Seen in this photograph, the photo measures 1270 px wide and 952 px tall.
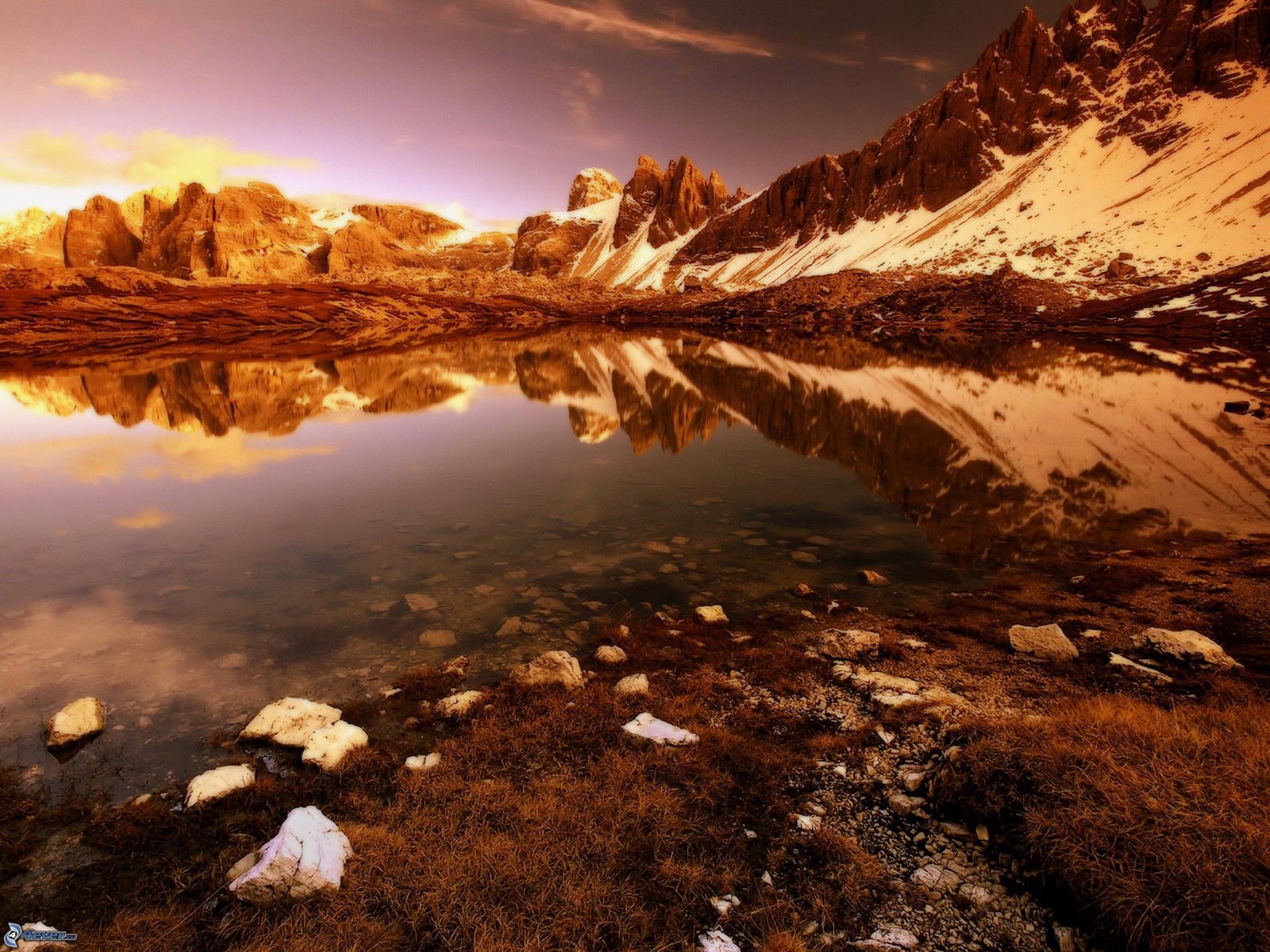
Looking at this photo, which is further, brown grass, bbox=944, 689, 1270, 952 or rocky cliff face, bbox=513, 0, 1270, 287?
rocky cliff face, bbox=513, 0, 1270, 287

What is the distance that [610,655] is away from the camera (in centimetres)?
1008

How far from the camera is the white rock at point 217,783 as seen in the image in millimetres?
6715

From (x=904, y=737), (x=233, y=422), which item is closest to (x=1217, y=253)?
(x=904, y=737)

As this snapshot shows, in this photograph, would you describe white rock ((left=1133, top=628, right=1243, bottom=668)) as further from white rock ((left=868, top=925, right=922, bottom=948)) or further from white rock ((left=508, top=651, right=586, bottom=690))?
white rock ((left=508, top=651, right=586, bottom=690))

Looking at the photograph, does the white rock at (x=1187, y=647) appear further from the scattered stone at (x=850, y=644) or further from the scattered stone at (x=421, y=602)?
the scattered stone at (x=421, y=602)

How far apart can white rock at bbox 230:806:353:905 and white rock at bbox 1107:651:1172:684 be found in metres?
11.5

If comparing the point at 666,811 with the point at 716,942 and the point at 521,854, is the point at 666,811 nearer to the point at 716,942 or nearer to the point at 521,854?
the point at 716,942

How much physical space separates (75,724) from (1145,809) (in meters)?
13.2

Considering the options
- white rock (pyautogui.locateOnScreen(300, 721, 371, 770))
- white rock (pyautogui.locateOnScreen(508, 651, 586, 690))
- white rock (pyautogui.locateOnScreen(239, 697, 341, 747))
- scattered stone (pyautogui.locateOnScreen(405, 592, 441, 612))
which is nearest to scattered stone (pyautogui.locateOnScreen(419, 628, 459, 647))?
scattered stone (pyautogui.locateOnScreen(405, 592, 441, 612))

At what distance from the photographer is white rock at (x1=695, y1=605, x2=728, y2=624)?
1162cm

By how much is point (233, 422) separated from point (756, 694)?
110ft

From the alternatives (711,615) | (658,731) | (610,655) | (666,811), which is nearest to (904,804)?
(666,811)

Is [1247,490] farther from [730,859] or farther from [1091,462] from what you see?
[730,859]

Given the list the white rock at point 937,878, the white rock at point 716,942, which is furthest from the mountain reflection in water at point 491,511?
the white rock at point 937,878
